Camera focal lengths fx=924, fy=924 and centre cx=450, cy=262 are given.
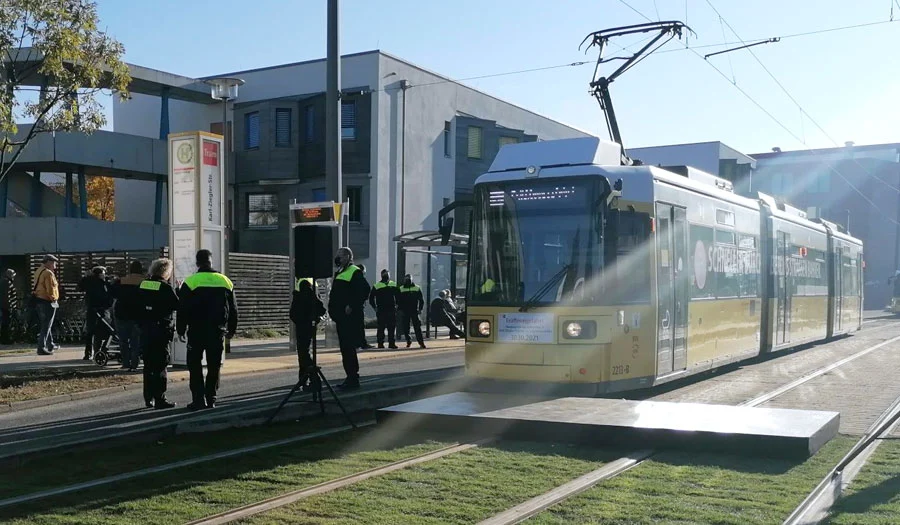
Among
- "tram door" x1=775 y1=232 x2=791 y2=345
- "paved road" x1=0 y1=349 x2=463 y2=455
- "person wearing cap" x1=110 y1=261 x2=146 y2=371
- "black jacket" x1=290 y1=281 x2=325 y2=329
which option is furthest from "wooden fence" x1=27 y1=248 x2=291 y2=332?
"tram door" x1=775 y1=232 x2=791 y2=345

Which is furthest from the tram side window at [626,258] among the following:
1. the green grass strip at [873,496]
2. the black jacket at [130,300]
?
the black jacket at [130,300]

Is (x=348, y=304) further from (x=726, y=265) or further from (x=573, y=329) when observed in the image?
(x=726, y=265)

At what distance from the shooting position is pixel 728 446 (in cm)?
820

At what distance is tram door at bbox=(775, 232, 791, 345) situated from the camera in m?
18.3

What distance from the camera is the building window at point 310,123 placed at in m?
35.0

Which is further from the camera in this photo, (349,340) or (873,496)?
(349,340)

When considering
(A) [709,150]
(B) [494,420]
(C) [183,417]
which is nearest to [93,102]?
(C) [183,417]

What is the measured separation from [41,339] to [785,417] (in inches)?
564

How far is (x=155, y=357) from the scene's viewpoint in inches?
433

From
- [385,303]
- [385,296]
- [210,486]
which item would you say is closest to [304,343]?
[210,486]

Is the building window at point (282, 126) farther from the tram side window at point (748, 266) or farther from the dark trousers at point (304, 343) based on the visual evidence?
the dark trousers at point (304, 343)

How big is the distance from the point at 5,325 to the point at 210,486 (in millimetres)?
16123

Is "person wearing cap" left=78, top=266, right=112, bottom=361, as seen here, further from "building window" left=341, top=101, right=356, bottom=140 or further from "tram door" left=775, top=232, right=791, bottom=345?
"building window" left=341, top=101, right=356, bottom=140

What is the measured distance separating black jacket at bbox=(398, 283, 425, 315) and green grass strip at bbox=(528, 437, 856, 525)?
14.6 m
